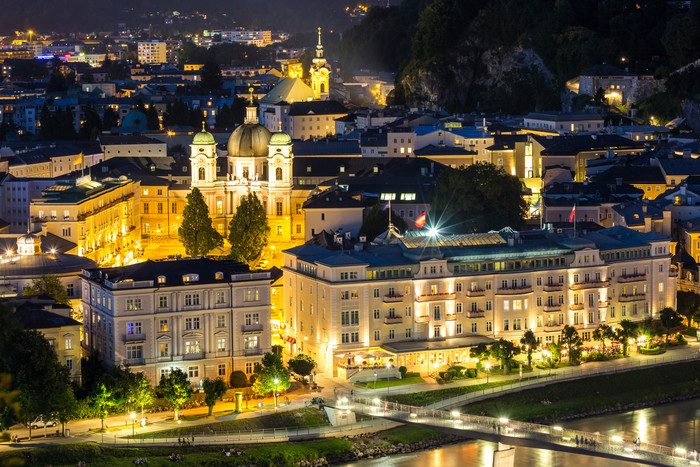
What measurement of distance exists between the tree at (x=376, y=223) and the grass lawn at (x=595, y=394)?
530 inches

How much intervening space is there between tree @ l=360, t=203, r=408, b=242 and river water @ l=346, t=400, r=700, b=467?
49.4 ft

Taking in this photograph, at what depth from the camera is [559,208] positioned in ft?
196

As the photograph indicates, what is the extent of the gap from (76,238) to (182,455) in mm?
19654

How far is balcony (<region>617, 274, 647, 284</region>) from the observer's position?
161 ft

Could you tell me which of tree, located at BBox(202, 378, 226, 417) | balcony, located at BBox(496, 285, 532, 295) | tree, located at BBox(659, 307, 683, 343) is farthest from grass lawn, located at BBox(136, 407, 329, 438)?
tree, located at BBox(659, 307, 683, 343)

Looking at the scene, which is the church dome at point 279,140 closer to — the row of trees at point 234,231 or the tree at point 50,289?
the row of trees at point 234,231

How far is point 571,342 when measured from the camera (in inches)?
1820

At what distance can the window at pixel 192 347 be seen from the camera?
137ft

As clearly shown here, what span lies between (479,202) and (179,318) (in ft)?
64.7

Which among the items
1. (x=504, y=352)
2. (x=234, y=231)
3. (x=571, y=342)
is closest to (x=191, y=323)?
(x=504, y=352)

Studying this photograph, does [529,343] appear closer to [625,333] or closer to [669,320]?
[625,333]

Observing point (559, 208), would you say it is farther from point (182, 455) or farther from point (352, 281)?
point (182, 455)

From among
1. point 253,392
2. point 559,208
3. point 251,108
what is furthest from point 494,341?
point 251,108

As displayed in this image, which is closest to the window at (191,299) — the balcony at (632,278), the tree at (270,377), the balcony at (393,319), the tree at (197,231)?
the tree at (270,377)
